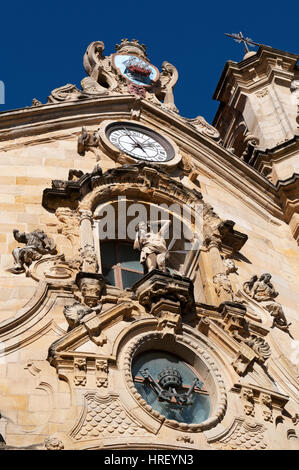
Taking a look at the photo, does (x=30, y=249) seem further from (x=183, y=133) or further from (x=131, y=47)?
(x=131, y=47)

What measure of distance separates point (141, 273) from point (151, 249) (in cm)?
103

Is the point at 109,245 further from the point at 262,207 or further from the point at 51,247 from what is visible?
the point at 262,207

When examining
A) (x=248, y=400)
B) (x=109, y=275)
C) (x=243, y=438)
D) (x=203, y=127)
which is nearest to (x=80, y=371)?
(x=243, y=438)

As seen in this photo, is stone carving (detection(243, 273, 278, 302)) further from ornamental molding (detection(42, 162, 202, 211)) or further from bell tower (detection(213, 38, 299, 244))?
bell tower (detection(213, 38, 299, 244))

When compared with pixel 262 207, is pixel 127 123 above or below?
above

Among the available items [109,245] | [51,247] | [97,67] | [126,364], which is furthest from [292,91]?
[126,364]

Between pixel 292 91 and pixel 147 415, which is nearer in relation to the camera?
pixel 147 415

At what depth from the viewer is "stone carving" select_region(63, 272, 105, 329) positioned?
11.9 metres

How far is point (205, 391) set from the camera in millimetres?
12305

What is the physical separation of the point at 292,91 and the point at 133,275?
9992 mm

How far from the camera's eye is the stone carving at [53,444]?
33.6ft

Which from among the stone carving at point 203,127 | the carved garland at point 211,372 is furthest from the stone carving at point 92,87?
the carved garland at point 211,372

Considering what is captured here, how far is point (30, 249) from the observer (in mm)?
13266

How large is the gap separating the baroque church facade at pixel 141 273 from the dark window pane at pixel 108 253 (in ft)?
0.13
